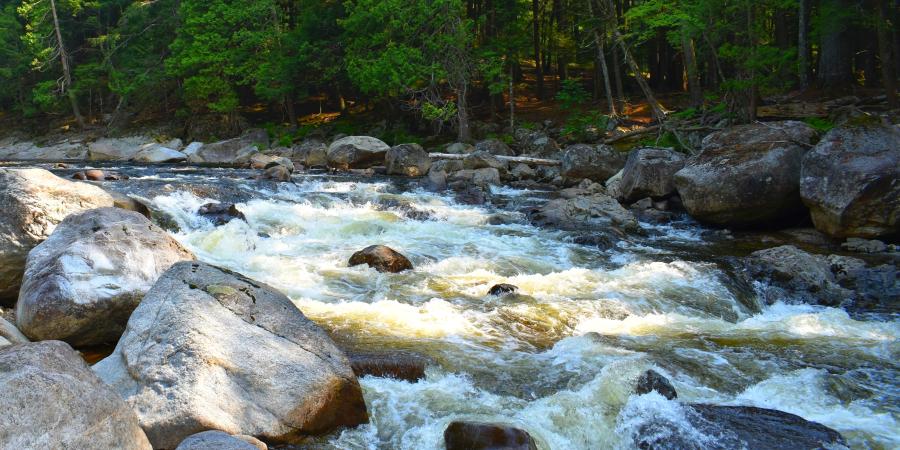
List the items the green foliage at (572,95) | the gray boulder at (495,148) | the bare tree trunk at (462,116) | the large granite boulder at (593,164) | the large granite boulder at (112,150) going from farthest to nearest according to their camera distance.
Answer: the large granite boulder at (112,150), the green foliage at (572,95), the bare tree trunk at (462,116), the gray boulder at (495,148), the large granite boulder at (593,164)

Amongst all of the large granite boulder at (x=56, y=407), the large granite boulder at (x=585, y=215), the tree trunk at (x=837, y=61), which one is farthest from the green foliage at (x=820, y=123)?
the large granite boulder at (x=56, y=407)

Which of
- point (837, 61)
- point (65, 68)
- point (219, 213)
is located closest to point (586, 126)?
point (837, 61)

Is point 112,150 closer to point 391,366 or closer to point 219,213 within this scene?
point 219,213

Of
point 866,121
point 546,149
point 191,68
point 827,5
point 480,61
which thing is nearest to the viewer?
point 866,121

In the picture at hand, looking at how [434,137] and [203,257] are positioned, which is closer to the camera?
[203,257]

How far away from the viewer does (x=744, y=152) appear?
1209cm

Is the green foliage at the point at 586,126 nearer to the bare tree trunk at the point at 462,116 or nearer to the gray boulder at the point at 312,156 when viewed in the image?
the bare tree trunk at the point at 462,116

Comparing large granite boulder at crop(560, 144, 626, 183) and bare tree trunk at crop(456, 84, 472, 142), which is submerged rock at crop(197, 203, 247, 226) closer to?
large granite boulder at crop(560, 144, 626, 183)

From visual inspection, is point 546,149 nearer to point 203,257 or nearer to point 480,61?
point 480,61

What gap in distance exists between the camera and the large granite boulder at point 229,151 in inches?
1031

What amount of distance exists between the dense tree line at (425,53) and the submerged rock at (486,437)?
12993 millimetres

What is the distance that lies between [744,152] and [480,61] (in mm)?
14698

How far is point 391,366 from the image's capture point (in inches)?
221

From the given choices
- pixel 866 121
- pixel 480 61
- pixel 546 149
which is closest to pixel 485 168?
pixel 546 149
